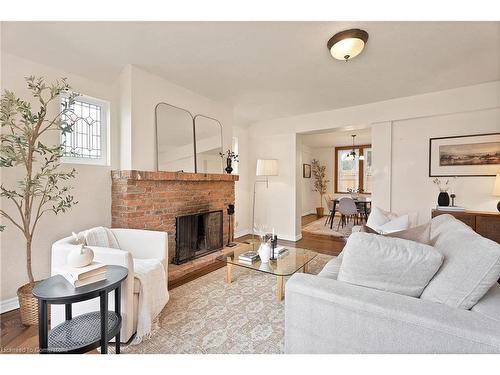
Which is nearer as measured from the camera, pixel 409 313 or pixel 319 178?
pixel 409 313

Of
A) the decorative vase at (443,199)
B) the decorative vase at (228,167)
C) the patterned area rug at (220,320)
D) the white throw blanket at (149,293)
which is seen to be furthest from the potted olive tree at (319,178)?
the white throw blanket at (149,293)

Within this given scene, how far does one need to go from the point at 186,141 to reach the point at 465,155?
3953mm

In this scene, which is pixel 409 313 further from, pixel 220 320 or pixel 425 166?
pixel 425 166

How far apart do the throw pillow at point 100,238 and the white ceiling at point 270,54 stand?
1742 millimetres

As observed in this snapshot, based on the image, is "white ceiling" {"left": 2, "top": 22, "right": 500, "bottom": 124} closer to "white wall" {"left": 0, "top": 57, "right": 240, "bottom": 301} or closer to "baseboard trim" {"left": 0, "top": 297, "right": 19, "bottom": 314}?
"white wall" {"left": 0, "top": 57, "right": 240, "bottom": 301}

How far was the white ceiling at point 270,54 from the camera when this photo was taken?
210 centimetres

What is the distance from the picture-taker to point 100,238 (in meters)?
2.24

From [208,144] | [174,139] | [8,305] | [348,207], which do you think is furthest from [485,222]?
[8,305]

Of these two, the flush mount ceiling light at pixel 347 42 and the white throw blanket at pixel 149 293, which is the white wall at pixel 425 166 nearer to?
the flush mount ceiling light at pixel 347 42

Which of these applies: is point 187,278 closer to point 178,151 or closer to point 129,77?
point 178,151

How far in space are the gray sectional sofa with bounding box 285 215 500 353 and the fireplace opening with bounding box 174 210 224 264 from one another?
2151 mm

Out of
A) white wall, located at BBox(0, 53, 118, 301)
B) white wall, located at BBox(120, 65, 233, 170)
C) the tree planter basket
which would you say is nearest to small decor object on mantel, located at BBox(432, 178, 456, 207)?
white wall, located at BBox(120, 65, 233, 170)

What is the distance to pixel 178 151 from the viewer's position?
10.8ft

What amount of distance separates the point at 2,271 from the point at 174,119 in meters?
2.33
